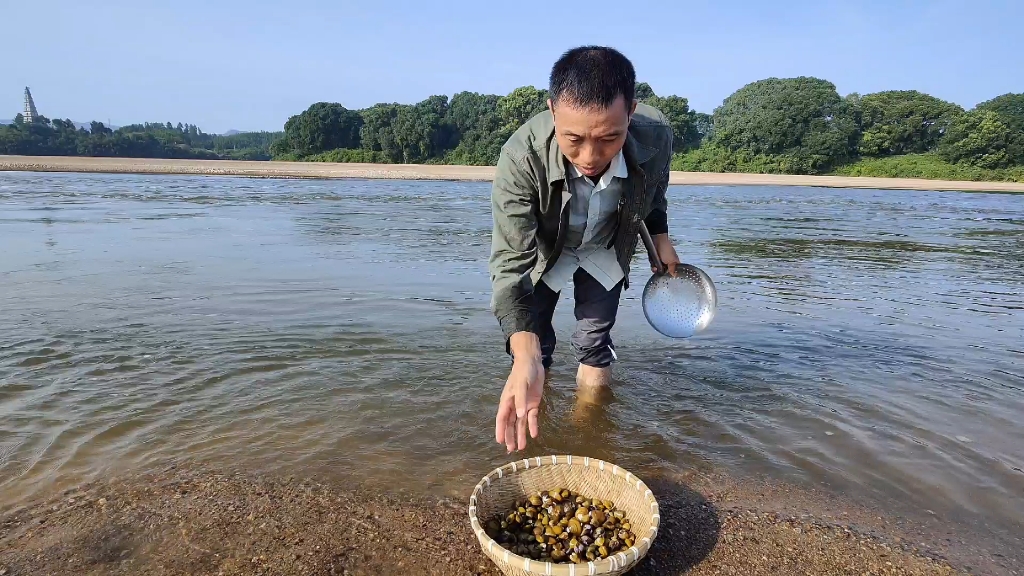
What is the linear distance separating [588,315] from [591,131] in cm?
158

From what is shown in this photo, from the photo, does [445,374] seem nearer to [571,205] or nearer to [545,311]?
[545,311]

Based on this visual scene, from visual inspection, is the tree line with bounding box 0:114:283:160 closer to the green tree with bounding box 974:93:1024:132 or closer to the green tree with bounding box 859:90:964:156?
the green tree with bounding box 859:90:964:156

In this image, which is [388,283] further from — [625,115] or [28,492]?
[625,115]

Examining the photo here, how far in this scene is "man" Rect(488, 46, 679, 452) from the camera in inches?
82.8

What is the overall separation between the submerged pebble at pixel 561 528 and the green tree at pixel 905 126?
198 feet

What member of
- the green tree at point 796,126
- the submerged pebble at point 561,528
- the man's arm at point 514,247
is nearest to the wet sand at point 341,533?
the submerged pebble at point 561,528

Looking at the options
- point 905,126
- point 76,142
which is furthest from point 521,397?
point 76,142

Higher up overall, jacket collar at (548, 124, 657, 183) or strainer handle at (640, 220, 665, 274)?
jacket collar at (548, 124, 657, 183)

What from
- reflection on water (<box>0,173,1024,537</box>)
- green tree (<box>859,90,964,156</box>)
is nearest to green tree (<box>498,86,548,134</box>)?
green tree (<box>859,90,964,156</box>)

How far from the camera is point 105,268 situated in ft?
23.2

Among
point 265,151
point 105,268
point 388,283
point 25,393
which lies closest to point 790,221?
point 388,283

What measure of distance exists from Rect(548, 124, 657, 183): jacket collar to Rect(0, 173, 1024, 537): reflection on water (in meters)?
1.53

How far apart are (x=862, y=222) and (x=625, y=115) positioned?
1637 centimetres

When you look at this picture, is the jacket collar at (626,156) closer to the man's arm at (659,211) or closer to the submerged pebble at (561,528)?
the man's arm at (659,211)
